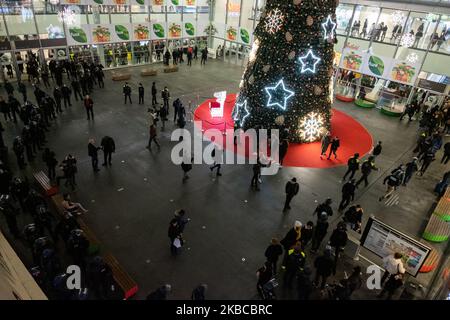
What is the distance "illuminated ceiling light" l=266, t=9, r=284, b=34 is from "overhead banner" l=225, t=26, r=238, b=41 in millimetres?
13572

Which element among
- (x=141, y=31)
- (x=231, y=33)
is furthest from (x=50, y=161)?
(x=231, y=33)

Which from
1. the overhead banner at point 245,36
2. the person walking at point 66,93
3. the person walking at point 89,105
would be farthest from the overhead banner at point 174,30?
the person walking at point 89,105

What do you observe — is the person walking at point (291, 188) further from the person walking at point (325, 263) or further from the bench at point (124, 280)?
the bench at point (124, 280)

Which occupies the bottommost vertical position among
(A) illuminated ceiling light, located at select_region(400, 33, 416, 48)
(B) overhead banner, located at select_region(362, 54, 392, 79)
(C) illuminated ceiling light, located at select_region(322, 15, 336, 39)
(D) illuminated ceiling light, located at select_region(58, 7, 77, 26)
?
(B) overhead banner, located at select_region(362, 54, 392, 79)

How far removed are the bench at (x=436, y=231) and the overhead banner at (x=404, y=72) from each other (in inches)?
444

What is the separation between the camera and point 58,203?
9.27 m

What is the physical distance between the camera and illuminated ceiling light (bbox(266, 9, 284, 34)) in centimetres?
Result: 1217

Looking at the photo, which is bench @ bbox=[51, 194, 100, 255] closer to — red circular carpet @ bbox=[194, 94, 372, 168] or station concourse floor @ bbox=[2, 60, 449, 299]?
station concourse floor @ bbox=[2, 60, 449, 299]

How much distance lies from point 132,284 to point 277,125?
9000 mm

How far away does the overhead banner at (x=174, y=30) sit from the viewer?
963 inches

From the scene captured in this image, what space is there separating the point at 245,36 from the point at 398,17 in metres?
10.6

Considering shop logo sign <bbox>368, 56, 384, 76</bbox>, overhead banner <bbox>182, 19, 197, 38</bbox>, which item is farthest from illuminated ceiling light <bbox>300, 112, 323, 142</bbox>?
overhead banner <bbox>182, 19, 197, 38</bbox>

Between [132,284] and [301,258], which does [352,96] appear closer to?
[301,258]

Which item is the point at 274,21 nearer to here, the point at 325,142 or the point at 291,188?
the point at 325,142
